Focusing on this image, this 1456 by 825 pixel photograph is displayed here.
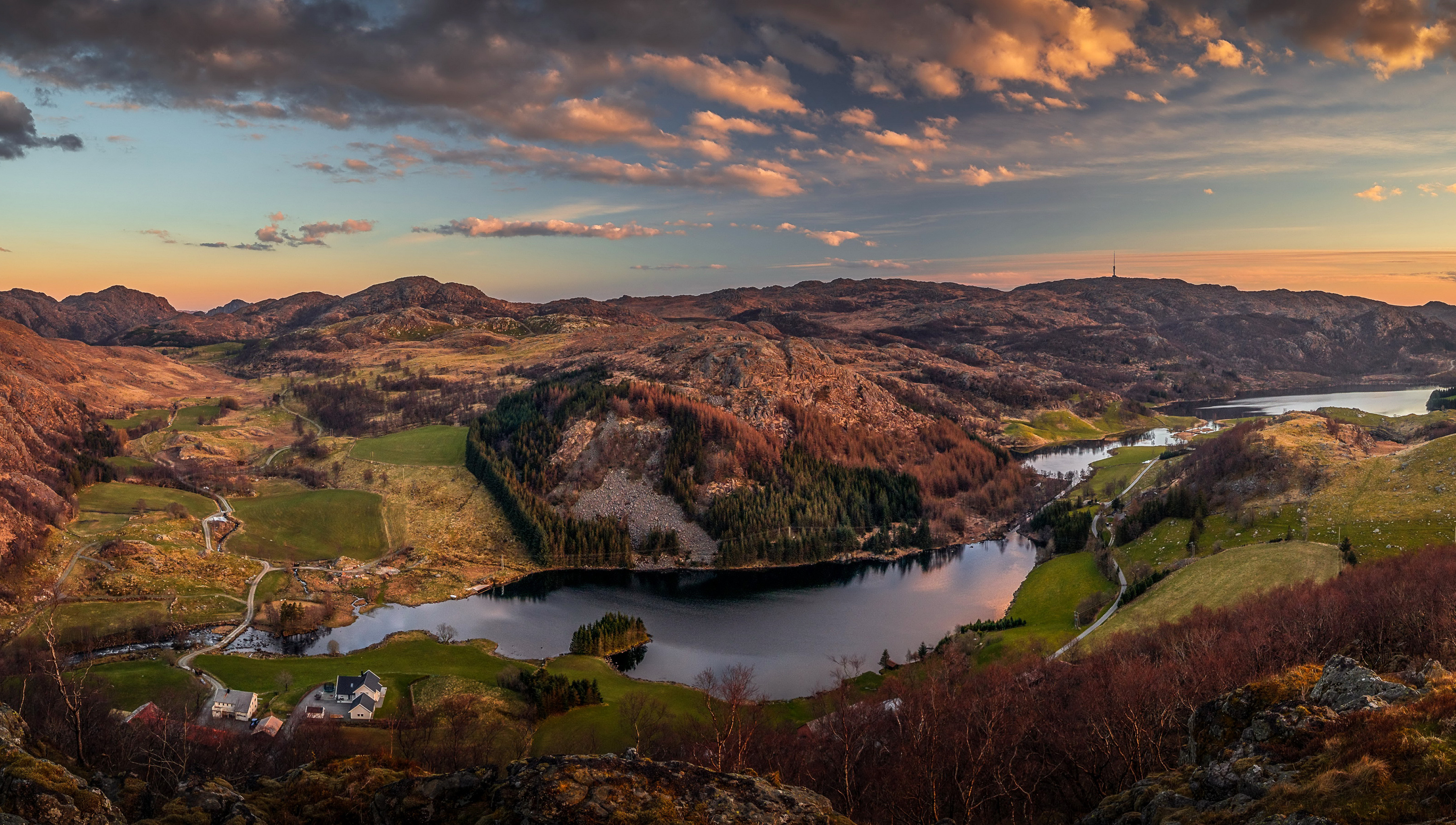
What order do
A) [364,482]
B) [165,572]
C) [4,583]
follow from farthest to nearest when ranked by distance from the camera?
[364,482] → [165,572] → [4,583]

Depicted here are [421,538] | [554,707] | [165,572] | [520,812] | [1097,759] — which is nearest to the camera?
[520,812]

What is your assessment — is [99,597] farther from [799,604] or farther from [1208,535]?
[1208,535]

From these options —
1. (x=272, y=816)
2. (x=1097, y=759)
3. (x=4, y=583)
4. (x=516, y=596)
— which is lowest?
(x=516, y=596)

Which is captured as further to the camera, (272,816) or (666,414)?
(666,414)

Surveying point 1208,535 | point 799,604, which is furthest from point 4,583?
point 1208,535

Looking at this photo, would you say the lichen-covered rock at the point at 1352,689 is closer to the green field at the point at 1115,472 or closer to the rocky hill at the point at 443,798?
the rocky hill at the point at 443,798

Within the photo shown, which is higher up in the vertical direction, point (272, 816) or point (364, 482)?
point (272, 816)

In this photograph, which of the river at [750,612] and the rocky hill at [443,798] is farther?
the river at [750,612]

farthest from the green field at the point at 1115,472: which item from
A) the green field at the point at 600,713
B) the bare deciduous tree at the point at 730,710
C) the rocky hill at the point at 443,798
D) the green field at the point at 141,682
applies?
the green field at the point at 141,682
